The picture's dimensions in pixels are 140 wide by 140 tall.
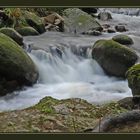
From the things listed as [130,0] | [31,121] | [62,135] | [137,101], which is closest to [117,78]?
[137,101]

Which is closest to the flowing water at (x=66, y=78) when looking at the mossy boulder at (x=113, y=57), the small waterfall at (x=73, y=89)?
the small waterfall at (x=73, y=89)

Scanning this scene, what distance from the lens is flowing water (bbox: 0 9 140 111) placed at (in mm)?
2787

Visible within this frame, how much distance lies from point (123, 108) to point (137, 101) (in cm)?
18

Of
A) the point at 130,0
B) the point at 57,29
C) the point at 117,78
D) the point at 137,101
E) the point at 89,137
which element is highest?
the point at 130,0

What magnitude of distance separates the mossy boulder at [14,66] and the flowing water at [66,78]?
13 cm

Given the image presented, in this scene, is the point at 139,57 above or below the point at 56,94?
below

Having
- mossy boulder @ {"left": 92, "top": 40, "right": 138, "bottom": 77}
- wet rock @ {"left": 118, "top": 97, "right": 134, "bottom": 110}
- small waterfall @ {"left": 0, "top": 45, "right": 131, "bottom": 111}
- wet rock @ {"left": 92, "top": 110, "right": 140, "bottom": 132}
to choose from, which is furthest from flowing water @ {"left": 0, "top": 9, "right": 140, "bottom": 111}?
wet rock @ {"left": 92, "top": 110, "right": 140, "bottom": 132}

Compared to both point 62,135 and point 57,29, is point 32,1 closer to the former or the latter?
point 62,135

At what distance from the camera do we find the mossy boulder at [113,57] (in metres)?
3.90

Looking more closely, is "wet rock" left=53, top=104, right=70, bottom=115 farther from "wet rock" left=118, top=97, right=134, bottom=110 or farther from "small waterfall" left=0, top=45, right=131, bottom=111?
"wet rock" left=118, top=97, right=134, bottom=110

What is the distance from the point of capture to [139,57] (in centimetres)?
449

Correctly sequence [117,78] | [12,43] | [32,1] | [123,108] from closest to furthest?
[32,1]
[123,108]
[117,78]
[12,43]

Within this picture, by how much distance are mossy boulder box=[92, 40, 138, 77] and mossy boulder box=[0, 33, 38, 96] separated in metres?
0.76

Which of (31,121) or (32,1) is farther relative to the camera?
(31,121)
